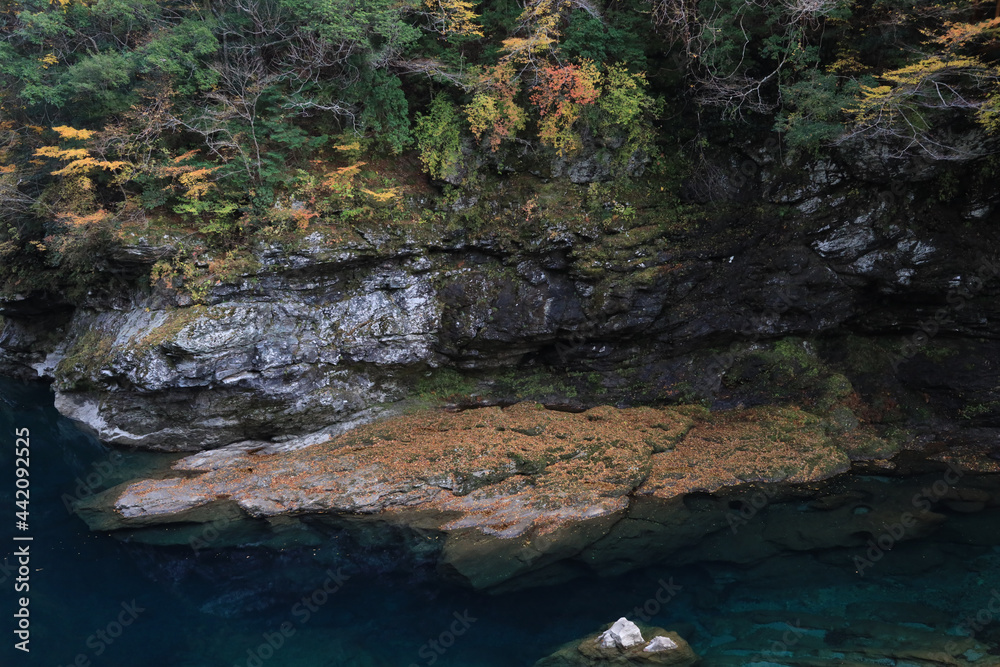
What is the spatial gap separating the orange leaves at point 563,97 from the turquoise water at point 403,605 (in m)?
8.38

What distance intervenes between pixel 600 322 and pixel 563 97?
4.59 meters

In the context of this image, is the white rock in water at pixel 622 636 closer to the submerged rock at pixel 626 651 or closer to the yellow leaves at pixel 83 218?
the submerged rock at pixel 626 651

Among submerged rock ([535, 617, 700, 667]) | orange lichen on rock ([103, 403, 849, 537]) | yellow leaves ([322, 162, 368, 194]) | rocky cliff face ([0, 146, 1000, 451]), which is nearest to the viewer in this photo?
submerged rock ([535, 617, 700, 667])

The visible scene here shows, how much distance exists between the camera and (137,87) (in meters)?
11.1

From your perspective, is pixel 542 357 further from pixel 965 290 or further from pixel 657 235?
pixel 965 290

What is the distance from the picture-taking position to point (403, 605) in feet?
25.6

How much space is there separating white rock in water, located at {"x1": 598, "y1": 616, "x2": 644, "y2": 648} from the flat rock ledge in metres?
1.57

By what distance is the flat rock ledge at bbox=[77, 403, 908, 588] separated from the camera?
8578 millimetres

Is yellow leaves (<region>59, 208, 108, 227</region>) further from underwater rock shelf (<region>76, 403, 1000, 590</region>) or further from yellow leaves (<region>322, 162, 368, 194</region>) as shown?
underwater rock shelf (<region>76, 403, 1000, 590</region>)

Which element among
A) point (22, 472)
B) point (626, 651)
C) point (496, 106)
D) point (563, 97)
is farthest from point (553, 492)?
point (22, 472)

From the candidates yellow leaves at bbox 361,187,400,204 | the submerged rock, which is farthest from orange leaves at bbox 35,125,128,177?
the submerged rock

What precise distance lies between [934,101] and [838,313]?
13.1 ft

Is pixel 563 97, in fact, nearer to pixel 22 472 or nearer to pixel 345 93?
pixel 345 93

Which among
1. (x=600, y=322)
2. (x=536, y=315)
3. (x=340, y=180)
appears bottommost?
(x=600, y=322)
